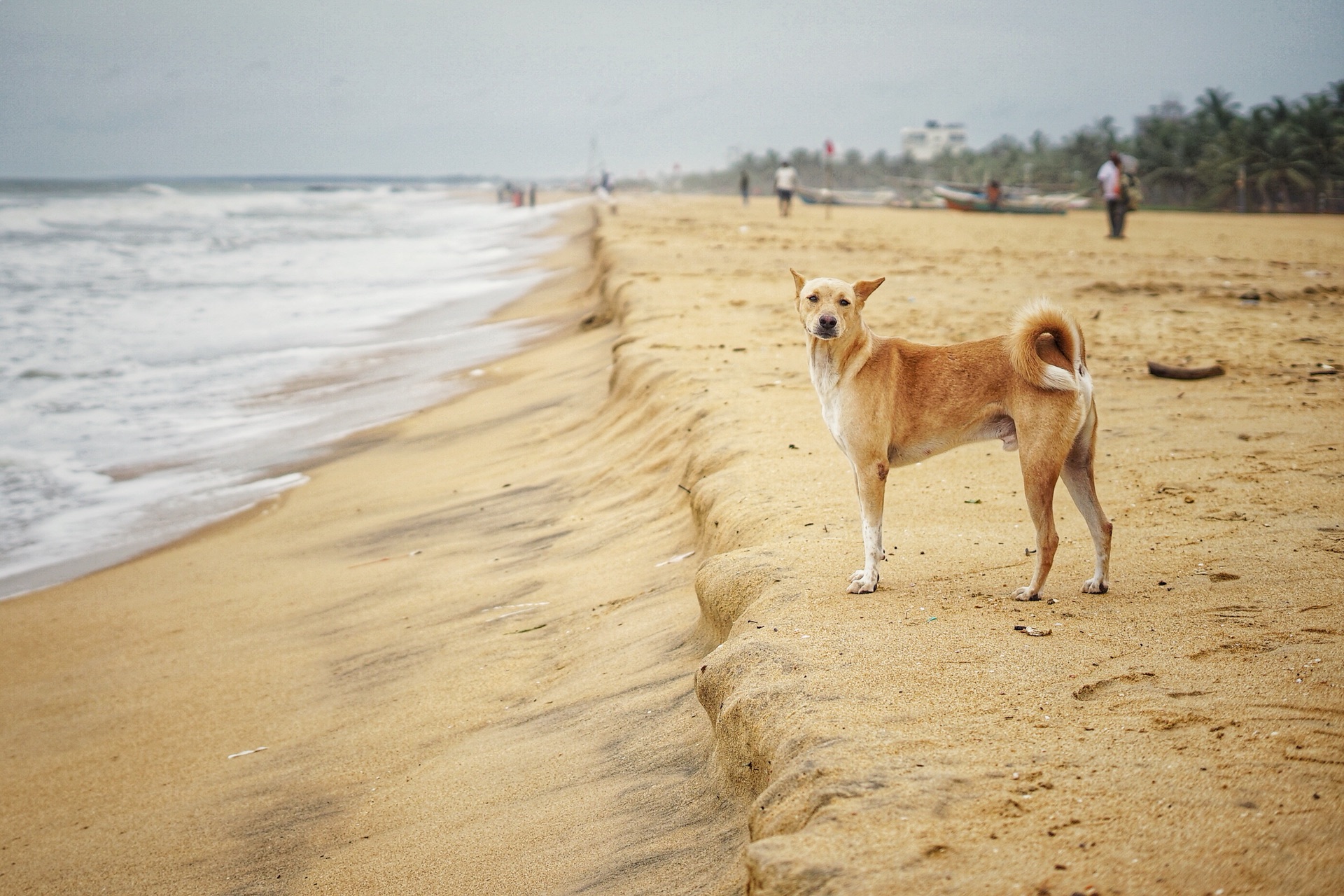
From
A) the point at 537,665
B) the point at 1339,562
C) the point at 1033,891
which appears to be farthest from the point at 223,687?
the point at 1339,562

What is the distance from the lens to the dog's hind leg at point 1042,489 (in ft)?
13.4

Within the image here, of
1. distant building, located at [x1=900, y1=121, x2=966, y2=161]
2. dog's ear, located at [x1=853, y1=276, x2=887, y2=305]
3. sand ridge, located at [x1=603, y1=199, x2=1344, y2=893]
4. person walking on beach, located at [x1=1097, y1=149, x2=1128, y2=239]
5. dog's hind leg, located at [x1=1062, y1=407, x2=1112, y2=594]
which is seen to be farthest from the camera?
distant building, located at [x1=900, y1=121, x2=966, y2=161]

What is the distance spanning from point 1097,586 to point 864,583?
976 mm

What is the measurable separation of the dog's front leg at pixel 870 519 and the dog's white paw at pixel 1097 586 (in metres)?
0.85

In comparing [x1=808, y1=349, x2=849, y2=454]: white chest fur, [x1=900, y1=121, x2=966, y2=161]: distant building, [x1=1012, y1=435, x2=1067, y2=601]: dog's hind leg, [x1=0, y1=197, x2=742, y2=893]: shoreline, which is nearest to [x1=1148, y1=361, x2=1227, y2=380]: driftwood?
[x1=0, y1=197, x2=742, y2=893]: shoreline

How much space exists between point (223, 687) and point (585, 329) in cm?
948

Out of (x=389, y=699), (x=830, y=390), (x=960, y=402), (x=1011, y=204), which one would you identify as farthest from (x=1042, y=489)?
(x=1011, y=204)

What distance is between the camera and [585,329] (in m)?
14.8

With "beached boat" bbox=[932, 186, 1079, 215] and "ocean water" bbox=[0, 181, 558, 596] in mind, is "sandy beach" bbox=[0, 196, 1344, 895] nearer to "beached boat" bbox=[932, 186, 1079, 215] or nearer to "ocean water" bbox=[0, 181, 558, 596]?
"ocean water" bbox=[0, 181, 558, 596]

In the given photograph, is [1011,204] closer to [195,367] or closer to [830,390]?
[195,367]

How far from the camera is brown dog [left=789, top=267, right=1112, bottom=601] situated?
13.5 feet

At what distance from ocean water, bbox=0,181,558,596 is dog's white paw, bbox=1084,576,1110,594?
297 inches

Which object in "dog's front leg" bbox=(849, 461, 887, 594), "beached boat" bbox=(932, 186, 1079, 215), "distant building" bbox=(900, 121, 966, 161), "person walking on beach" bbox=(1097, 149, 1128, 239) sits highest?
"distant building" bbox=(900, 121, 966, 161)

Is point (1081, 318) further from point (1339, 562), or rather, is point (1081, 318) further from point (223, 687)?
Answer: point (223, 687)
